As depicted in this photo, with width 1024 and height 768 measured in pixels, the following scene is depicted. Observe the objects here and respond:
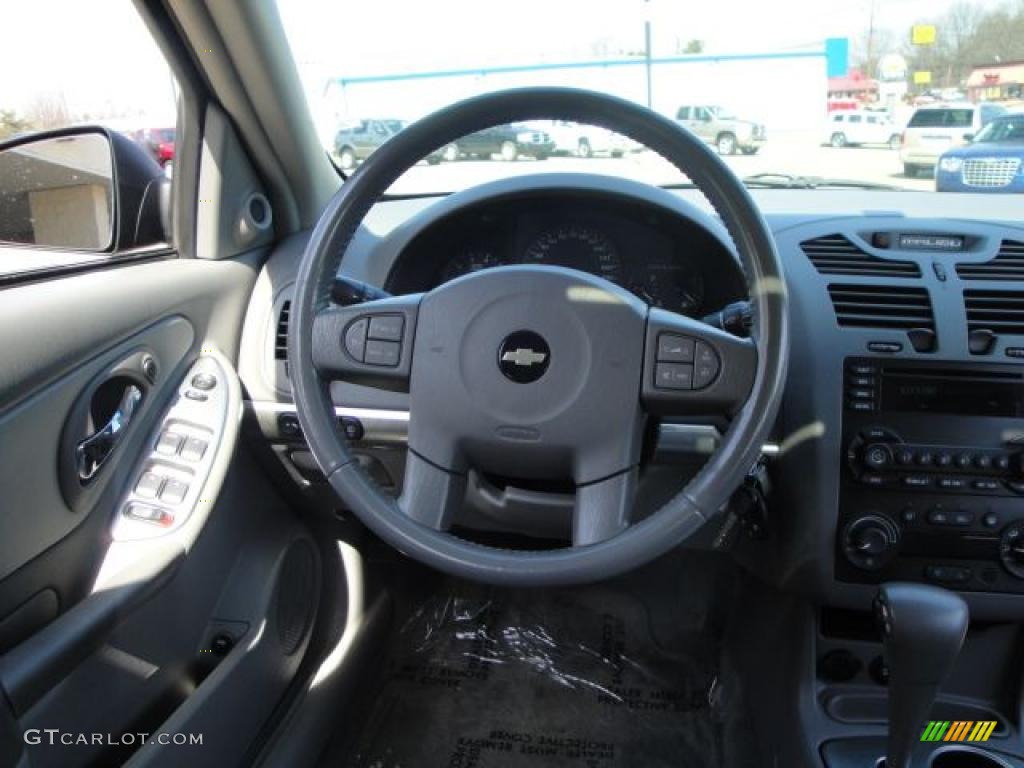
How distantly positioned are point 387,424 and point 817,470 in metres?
0.91

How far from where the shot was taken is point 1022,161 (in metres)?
2.04

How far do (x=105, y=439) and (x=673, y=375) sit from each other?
1125mm

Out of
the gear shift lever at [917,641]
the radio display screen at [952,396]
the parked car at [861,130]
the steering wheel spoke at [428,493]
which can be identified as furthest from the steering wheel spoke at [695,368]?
the parked car at [861,130]

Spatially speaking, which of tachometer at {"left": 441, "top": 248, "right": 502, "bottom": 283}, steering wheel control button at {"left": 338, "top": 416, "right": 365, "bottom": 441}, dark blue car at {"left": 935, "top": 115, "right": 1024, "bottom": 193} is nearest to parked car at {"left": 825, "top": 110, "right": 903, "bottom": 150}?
dark blue car at {"left": 935, "top": 115, "right": 1024, "bottom": 193}

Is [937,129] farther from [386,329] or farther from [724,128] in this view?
Answer: [386,329]

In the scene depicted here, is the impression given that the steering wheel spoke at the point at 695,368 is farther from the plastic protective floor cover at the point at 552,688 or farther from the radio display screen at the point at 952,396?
the plastic protective floor cover at the point at 552,688

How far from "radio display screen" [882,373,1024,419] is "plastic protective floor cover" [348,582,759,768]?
101 centimetres

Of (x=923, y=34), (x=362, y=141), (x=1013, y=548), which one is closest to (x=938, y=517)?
(x=1013, y=548)

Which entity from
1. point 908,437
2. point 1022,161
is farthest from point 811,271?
point 1022,161

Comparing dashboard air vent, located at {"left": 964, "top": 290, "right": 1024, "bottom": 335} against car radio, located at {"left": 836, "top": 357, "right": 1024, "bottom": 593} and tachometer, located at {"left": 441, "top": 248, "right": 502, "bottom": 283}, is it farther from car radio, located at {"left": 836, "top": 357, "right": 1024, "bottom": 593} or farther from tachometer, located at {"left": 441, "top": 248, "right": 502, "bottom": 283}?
tachometer, located at {"left": 441, "top": 248, "right": 502, "bottom": 283}

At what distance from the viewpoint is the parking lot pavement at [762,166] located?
197 cm

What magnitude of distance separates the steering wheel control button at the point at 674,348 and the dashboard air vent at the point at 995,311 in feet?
2.46

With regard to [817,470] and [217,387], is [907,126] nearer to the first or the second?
[817,470]

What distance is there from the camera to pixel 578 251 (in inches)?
79.8
